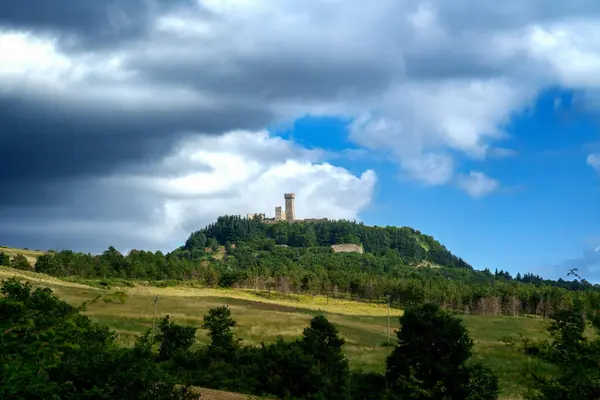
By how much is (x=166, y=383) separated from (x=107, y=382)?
147 centimetres

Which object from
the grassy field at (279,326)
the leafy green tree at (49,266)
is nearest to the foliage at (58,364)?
the grassy field at (279,326)

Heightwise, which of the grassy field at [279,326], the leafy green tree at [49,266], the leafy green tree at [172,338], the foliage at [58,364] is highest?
the leafy green tree at [49,266]

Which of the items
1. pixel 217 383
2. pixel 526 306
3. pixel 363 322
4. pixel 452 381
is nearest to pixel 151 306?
pixel 363 322

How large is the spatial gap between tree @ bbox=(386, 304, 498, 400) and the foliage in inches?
676

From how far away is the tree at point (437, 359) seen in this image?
88.5ft

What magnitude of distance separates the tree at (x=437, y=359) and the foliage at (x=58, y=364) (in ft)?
56.3

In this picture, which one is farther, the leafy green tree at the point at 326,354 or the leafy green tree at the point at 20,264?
the leafy green tree at the point at 20,264

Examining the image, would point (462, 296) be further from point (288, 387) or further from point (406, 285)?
point (288, 387)

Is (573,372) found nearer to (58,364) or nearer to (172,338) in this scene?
(58,364)

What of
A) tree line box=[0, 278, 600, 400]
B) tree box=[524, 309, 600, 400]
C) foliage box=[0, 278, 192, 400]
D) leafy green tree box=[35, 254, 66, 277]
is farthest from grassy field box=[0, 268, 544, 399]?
foliage box=[0, 278, 192, 400]

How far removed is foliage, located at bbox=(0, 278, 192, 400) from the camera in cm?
675

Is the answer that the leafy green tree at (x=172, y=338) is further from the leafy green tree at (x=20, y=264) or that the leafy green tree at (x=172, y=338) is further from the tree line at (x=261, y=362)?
the leafy green tree at (x=20, y=264)

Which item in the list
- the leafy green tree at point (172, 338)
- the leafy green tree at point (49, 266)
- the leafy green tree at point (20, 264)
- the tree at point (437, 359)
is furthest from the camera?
the leafy green tree at point (49, 266)

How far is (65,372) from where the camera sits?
11000 mm
